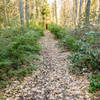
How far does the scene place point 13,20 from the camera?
6.02 m

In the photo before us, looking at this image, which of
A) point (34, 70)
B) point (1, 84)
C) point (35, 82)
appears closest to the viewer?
point (1, 84)

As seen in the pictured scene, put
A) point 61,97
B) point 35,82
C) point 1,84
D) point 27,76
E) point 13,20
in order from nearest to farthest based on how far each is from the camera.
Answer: point 61,97 → point 1,84 → point 35,82 → point 27,76 → point 13,20

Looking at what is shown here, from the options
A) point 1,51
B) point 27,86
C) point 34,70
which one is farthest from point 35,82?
point 1,51

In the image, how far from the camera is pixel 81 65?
3709 mm

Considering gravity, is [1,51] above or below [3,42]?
below

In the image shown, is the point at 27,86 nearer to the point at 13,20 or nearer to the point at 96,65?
the point at 96,65

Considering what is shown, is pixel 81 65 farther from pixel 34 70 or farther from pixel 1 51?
pixel 1 51

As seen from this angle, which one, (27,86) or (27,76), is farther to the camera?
(27,76)

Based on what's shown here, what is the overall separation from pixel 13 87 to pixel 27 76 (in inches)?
27.5

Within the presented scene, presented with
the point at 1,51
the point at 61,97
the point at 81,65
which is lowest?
the point at 61,97

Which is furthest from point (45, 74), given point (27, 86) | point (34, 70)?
point (27, 86)

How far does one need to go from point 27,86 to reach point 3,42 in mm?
1938

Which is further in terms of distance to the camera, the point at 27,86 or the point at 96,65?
the point at 96,65

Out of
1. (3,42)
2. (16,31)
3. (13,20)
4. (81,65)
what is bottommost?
(81,65)
